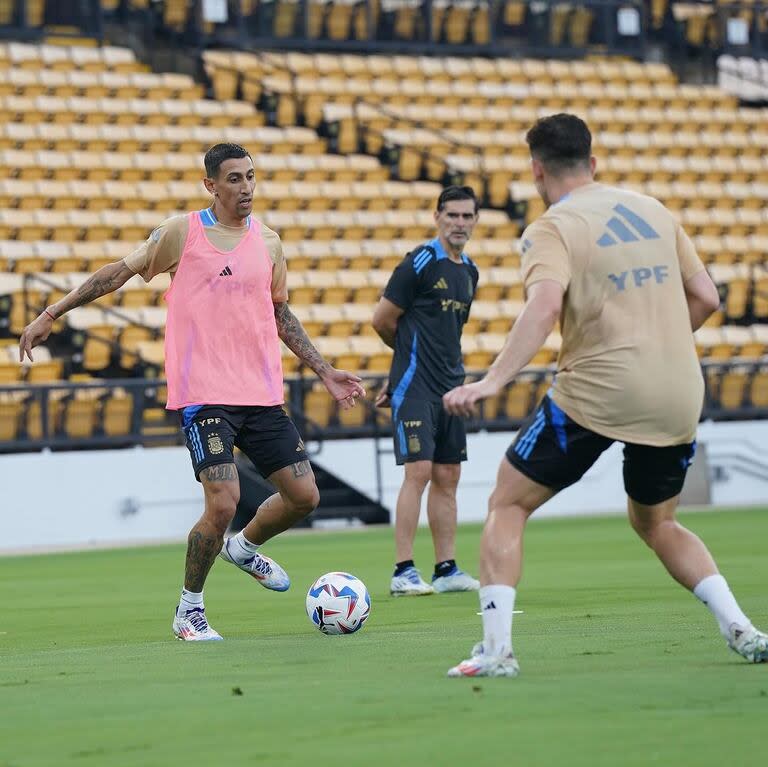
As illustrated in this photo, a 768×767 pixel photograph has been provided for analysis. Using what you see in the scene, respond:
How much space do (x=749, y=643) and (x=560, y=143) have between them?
72.3 inches

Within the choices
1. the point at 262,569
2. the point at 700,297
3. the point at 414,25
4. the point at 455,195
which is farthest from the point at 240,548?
the point at 414,25

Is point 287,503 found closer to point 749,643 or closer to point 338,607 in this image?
point 338,607

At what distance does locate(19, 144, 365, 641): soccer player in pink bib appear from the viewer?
8422 mm

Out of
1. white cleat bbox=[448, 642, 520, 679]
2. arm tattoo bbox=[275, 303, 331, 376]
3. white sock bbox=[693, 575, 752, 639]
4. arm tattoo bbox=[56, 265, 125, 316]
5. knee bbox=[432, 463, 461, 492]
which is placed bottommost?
knee bbox=[432, 463, 461, 492]

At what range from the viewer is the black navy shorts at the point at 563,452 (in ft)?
20.4

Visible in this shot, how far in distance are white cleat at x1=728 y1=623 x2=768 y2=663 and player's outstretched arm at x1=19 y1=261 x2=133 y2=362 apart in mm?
3420

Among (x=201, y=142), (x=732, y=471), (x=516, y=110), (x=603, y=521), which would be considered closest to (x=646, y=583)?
(x=603, y=521)

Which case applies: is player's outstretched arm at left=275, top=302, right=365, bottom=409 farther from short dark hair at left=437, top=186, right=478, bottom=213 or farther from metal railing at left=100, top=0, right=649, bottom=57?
metal railing at left=100, top=0, right=649, bottom=57

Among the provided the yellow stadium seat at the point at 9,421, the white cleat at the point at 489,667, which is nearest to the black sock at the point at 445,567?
the white cleat at the point at 489,667

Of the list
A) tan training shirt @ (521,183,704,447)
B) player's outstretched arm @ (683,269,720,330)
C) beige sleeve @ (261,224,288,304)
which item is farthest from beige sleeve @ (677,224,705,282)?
beige sleeve @ (261,224,288,304)

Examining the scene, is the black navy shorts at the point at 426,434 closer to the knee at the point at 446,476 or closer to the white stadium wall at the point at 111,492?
the knee at the point at 446,476

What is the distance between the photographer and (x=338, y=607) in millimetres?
8328

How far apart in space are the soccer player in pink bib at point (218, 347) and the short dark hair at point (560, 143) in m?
2.58

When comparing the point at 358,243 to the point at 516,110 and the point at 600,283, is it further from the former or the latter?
the point at 600,283
